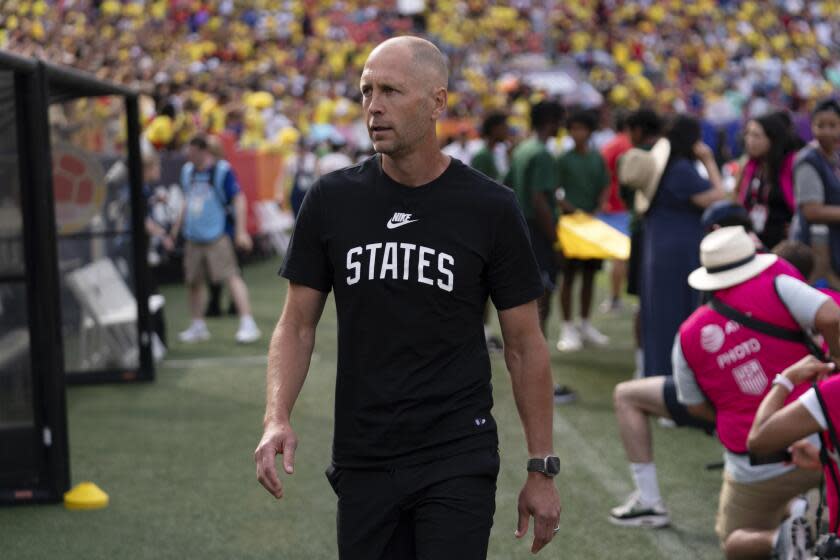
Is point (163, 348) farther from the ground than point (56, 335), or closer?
closer

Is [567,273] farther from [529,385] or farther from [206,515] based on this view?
[529,385]

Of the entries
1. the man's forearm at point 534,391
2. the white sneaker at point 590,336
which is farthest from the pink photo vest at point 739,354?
the white sneaker at point 590,336

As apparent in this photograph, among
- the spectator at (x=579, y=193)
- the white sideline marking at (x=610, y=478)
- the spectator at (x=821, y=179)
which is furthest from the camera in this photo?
the spectator at (x=579, y=193)

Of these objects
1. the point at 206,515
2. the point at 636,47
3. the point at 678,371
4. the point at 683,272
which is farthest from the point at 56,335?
the point at 636,47

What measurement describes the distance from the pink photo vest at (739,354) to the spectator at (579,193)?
595 centimetres

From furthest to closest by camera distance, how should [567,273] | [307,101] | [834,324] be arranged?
[307,101]
[567,273]
[834,324]

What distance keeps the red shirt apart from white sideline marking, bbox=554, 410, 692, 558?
12.4 ft

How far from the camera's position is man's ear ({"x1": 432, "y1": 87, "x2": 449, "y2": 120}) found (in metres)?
3.21

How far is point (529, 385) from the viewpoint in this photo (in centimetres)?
328

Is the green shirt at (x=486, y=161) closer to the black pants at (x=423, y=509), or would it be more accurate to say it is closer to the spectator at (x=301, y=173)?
the spectator at (x=301, y=173)

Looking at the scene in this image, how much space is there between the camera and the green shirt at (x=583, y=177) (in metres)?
11.6

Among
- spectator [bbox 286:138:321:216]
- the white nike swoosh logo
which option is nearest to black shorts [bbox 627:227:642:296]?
the white nike swoosh logo

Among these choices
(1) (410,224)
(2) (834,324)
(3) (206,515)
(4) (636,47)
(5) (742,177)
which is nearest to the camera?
(1) (410,224)

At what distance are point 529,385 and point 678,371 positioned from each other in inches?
93.9
